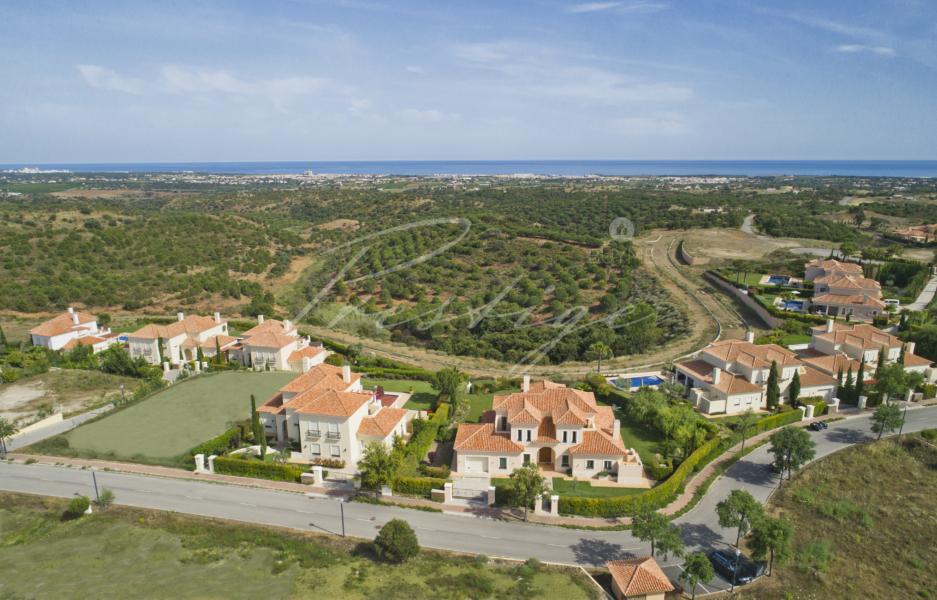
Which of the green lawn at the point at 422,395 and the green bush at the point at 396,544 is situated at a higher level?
the green bush at the point at 396,544

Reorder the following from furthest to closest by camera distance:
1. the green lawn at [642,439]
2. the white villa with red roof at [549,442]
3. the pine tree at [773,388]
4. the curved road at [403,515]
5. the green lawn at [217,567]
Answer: the pine tree at [773,388] → the green lawn at [642,439] → the white villa with red roof at [549,442] → the curved road at [403,515] → the green lawn at [217,567]

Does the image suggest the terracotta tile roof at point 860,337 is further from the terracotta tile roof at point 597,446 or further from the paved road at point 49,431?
the paved road at point 49,431

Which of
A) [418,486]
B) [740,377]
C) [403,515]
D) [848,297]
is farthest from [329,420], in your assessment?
[848,297]

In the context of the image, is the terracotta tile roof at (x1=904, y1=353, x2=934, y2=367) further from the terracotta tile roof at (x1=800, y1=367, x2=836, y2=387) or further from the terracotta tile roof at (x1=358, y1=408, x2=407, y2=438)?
the terracotta tile roof at (x1=358, y1=408, x2=407, y2=438)

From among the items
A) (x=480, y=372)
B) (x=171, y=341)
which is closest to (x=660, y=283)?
(x=480, y=372)

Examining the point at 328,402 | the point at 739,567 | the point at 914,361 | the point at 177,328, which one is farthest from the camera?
the point at 177,328

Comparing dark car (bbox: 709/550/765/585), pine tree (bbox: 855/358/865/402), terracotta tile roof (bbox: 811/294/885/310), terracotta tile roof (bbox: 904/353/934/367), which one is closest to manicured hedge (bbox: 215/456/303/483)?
dark car (bbox: 709/550/765/585)

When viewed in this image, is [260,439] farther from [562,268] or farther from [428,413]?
[562,268]

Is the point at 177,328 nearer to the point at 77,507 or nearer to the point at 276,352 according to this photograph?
the point at 276,352

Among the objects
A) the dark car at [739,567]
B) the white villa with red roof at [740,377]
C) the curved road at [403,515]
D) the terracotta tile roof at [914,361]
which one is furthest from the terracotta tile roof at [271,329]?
the terracotta tile roof at [914,361]
